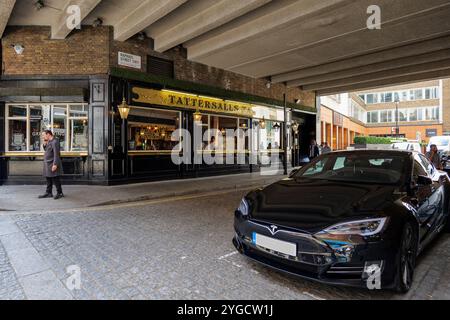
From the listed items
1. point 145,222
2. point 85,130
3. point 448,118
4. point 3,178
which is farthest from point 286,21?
point 448,118

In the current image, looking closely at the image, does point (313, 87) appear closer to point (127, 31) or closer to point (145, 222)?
point (127, 31)

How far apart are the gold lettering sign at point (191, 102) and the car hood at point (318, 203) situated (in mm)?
8573

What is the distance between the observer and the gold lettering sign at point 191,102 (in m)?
11.0

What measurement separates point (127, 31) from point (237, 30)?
12.3 ft

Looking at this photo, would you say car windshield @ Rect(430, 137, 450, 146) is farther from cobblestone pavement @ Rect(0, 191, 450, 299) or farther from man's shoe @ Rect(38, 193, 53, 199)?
man's shoe @ Rect(38, 193, 53, 199)

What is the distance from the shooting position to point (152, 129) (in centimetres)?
1145

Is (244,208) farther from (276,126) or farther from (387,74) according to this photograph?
(387,74)

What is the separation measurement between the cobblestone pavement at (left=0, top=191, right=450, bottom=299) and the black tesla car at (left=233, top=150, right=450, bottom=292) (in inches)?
11.1

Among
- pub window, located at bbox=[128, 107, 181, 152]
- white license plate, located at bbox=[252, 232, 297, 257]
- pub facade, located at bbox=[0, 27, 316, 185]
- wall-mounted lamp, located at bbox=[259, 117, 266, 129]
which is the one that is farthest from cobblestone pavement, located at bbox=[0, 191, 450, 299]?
wall-mounted lamp, located at bbox=[259, 117, 266, 129]

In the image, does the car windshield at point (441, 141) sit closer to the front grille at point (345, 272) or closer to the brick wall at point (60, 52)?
the brick wall at point (60, 52)

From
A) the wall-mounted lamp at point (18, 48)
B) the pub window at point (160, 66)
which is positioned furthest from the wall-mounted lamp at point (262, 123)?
the wall-mounted lamp at point (18, 48)

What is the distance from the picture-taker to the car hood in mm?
2750

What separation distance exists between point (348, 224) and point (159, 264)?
2230 mm

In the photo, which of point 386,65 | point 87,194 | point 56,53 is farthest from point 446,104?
point 87,194
